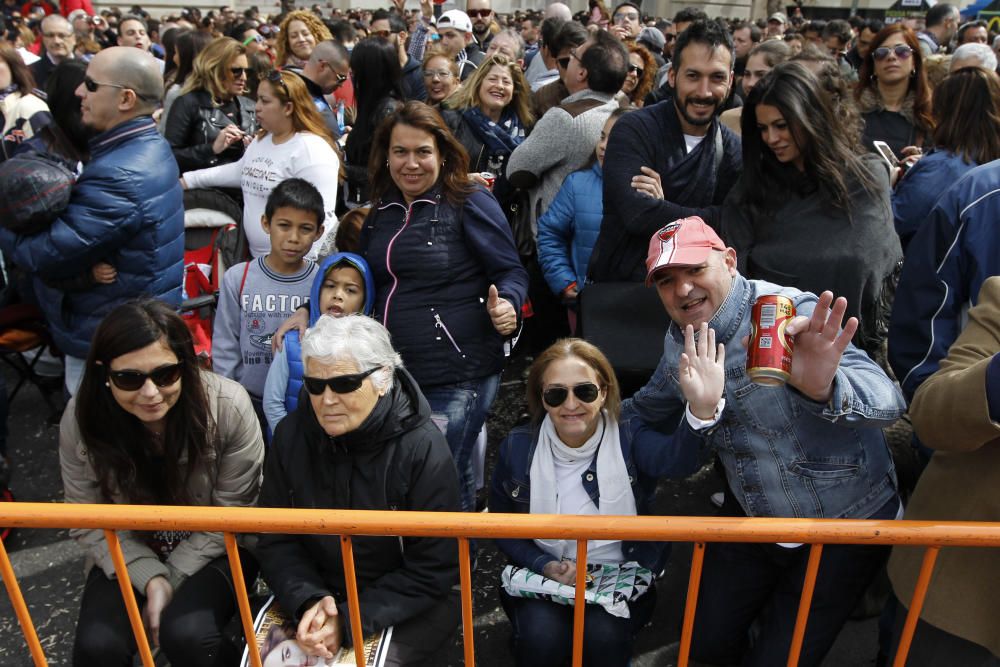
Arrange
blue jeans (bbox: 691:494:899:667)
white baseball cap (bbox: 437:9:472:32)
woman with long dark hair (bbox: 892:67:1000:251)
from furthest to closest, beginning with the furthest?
white baseball cap (bbox: 437:9:472:32) < woman with long dark hair (bbox: 892:67:1000:251) < blue jeans (bbox: 691:494:899:667)

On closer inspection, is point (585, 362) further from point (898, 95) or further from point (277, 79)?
point (898, 95)

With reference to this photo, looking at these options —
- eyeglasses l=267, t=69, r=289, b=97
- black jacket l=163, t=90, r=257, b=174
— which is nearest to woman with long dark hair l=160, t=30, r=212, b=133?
black jacket l=163, t=90, r=257, b=174

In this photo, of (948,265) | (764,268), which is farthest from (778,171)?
(948,265)

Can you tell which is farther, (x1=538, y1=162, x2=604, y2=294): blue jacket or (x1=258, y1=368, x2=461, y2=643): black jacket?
(x1=538, y1=162, x2=604, y2=294): blue jacket

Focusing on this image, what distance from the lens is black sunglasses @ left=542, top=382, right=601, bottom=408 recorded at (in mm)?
2637

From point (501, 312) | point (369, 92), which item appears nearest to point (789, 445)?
point (501, 312)

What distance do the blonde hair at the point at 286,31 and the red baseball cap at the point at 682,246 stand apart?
503cm

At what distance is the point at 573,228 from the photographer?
397cm

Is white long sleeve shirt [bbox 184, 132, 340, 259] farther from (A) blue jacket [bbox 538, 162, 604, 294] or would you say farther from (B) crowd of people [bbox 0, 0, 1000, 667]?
(A) blue jacket [bbox 538, 162, 604, 294]

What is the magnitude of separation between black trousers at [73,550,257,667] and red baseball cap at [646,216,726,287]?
1.83 meters

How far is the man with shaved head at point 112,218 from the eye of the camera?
3271mm

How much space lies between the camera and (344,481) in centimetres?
257

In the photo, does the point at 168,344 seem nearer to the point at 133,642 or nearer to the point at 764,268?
the point at 133,642

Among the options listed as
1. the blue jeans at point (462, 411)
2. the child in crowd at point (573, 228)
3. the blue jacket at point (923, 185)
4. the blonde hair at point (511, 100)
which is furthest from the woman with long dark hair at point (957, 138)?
the blonde hair at point (511, 100)
